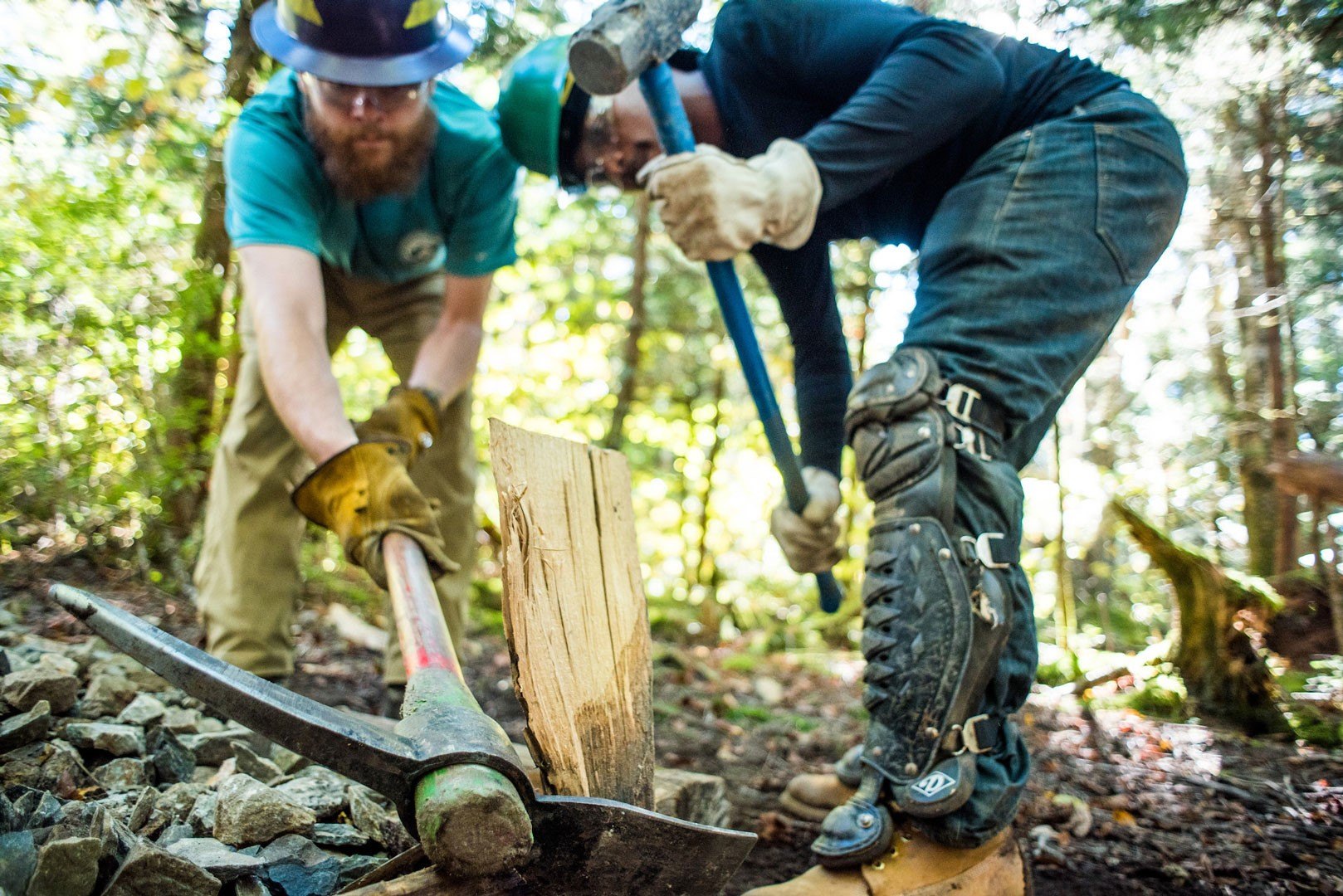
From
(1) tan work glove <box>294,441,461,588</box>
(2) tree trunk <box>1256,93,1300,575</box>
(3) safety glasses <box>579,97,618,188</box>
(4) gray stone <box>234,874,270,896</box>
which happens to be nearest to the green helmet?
(3) safety glasses <box>579,97,618,188</box>

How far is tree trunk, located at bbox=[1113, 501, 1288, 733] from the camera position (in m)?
2.94

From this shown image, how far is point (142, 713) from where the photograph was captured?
1.84 metres

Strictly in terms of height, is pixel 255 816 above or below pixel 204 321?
below

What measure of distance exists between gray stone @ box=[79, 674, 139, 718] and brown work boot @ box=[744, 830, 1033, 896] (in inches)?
58.2

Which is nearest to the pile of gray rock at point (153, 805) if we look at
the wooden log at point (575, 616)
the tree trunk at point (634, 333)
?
the wooden log at point (575, 616)

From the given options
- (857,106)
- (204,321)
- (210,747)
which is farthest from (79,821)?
(204,321)

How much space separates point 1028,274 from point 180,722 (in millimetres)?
2098

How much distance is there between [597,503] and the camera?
1.52m

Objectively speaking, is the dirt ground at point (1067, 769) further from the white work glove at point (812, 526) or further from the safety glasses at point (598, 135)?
the safety glasses at point (598, 135)

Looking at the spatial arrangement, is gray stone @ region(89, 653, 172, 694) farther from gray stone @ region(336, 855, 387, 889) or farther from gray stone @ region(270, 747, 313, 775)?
gray stone @ region(336, 855, 387, 889)

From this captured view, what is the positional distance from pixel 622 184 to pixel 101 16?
289 cm

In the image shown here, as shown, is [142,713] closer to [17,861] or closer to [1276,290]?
[17,861]

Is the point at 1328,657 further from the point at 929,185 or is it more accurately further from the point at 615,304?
the point at 615,304

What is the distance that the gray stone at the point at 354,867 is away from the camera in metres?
1.25
